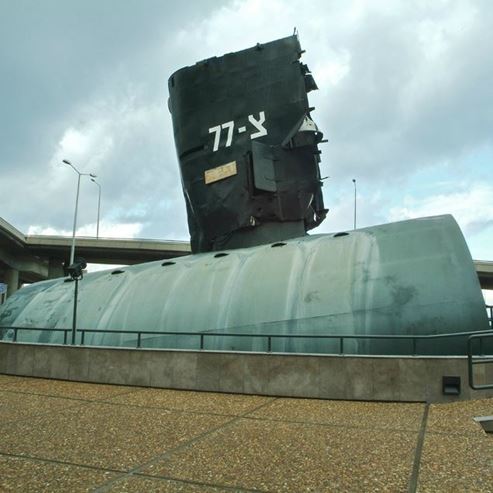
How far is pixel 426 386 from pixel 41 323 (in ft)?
39.6

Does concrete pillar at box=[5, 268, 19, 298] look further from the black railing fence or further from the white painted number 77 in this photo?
the black railing fence

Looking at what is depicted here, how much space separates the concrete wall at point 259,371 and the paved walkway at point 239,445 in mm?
382

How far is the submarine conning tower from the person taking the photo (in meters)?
Result: 15.9

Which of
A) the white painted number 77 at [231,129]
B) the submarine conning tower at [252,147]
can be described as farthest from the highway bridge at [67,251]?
the white painted number 77 at [231,129]

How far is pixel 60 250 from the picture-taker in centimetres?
5909

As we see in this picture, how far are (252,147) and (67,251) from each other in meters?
48.8

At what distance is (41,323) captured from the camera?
16859 millimetres

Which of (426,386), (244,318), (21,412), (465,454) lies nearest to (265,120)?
(244,318)

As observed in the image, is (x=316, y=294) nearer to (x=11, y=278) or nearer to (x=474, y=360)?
(x=474, y=360)

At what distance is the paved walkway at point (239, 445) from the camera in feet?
17.1

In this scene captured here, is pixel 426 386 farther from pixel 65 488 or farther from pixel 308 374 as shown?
pixel 65 488

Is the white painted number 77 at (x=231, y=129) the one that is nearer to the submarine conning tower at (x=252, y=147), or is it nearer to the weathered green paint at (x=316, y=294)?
the submarine conning tower at (x=252, y=147)

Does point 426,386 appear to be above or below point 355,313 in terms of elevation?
below

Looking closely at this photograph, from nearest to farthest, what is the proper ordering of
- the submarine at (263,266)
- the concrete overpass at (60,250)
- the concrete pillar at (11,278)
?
the submarine at (263,266)
the concrete overpass at (60,250)
the concrete pillar at (11,278)
